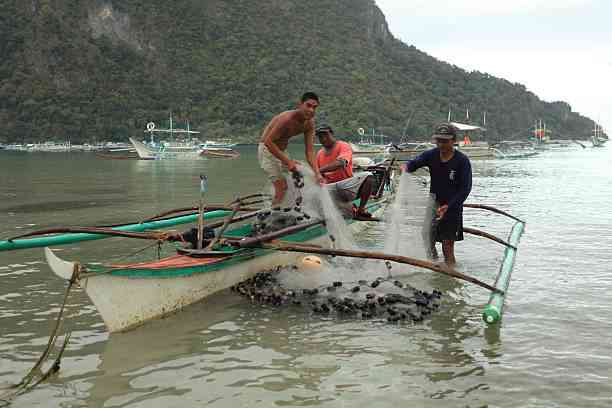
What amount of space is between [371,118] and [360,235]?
9173cm

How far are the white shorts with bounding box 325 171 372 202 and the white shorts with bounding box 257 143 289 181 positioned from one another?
0.72 meters

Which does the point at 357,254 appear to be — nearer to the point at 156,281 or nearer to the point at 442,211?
the point at 442,211

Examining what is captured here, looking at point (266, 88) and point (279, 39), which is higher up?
point (279, 39)

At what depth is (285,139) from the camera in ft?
25.1

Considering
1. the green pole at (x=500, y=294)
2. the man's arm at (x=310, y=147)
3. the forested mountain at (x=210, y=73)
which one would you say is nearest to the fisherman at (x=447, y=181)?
the green pole at (x=500, y=294)

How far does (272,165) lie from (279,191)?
1.22 feet

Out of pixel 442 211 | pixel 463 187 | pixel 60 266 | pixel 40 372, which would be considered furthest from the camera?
pixel 442 211

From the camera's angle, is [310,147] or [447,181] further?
[310,147]

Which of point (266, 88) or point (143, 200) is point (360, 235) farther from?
point (266, 88)

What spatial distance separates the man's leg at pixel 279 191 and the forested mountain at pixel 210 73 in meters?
86.6

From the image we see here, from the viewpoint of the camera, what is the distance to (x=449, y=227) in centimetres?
709

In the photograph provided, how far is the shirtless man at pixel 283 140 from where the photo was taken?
7121mm

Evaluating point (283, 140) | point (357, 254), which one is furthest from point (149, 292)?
point (283, 140)

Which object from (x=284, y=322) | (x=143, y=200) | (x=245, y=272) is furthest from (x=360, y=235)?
(x=143, y=200)
